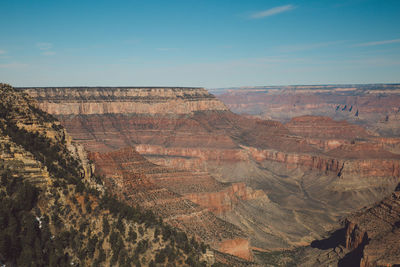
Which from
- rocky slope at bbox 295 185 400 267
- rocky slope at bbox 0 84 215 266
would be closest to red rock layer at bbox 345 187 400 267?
rocky slope at bbox 295 185 400 267

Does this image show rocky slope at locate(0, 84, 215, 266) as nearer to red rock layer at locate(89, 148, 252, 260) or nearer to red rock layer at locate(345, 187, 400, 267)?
red rock layer at locate(89, 148, 252, 260)

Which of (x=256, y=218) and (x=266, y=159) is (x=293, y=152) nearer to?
(x=266, y=159)

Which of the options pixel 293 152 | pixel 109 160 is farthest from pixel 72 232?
pixel 293 152

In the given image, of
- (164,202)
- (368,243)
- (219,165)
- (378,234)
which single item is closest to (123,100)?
(219,165)

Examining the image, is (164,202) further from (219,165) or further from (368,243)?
(219,165)

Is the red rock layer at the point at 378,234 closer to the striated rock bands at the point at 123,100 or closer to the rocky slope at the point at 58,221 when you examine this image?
the rocky slope at the point at 58,221
